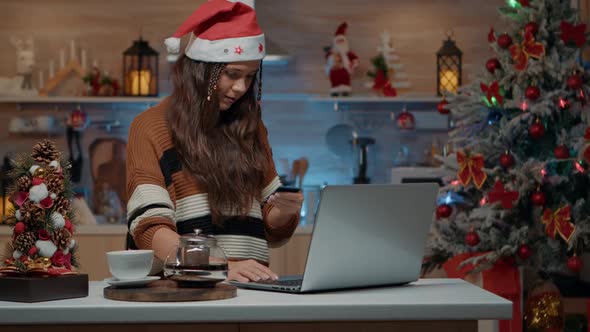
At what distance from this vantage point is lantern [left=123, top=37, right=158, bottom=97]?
16.0ft

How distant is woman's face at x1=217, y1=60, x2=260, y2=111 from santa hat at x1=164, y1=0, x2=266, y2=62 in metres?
0.02

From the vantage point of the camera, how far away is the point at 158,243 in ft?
6.49

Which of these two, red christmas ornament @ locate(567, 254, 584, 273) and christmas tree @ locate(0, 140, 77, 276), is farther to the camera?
red christmas ornament @ locate(567, 254, 584, 273)

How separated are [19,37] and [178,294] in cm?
384

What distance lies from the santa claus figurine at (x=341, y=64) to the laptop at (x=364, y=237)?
10.3 ft

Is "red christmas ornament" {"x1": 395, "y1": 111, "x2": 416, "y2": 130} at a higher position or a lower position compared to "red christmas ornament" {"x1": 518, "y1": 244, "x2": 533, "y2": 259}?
higher

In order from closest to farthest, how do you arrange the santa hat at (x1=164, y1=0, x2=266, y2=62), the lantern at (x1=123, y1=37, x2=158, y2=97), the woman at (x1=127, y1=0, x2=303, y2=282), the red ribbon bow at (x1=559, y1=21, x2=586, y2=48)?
the woman at (x1=127, y1=0, x2=303, y2=282) → the santa hat at (x1=164, y1=0, x2=266, y2=62) → the red ribbon bow at (x1=559, y1=21, x2=586, y2=48) → the lantern at (x1=123, y1=37, x2=158, y2=97)

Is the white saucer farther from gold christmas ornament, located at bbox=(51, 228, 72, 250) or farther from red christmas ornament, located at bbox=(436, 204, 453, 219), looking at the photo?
red christmas ornament, located at bbox=(436, 204, 453, 219)

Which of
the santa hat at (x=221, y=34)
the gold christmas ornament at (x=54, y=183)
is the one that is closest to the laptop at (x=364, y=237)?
the gold christmas ornament at (x=54, y=183)

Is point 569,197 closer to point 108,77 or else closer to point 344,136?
point 344,136

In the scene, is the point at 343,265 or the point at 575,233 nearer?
the point at 343,265

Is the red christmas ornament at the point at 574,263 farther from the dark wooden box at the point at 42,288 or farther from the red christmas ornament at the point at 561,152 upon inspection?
the dark wooden box at the point at 42,288

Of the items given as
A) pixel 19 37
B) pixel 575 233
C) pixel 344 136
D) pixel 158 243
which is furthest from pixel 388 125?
pixel 158 243

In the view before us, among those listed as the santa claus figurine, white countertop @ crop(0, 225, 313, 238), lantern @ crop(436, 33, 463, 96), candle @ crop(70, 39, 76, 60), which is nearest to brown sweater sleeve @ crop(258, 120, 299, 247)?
white countertop @ crop(0, 225, 313, 238)
